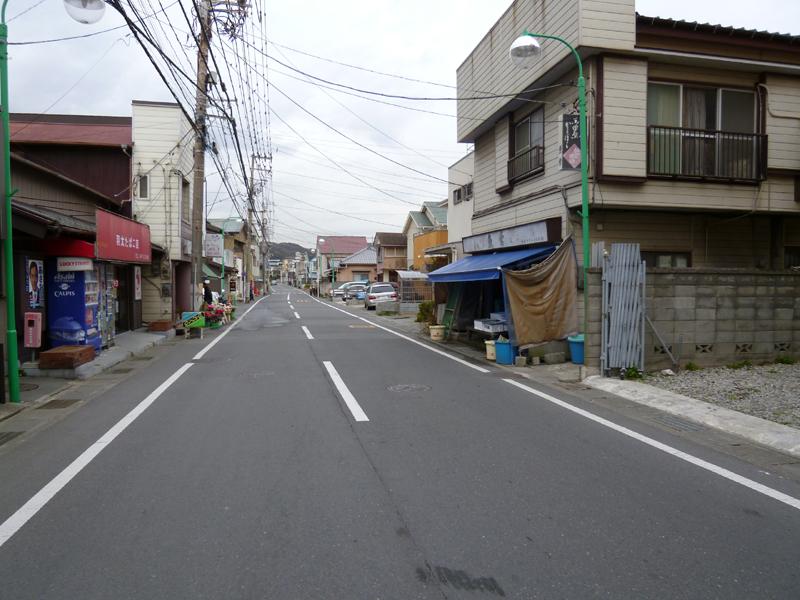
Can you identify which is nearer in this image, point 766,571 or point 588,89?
point 766,571

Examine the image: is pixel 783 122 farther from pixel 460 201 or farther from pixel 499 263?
pixel 460 201

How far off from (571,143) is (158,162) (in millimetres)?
15118

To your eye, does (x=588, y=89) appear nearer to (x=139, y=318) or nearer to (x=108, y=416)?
(x=108, y=416)

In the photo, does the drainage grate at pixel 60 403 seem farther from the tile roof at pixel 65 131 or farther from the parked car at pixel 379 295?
the parked car at pixel 379 295

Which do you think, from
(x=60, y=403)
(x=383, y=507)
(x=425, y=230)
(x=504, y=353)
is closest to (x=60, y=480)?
(x=383, y=507)

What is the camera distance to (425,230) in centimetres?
4497

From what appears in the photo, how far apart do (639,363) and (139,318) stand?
1727 centimetres

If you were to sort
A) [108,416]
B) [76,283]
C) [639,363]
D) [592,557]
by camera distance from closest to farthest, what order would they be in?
[592,557] < [108,416] < [639,363] < [76,283]

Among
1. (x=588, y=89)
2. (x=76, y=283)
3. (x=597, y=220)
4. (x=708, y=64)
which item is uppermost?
(x=708, y=64)

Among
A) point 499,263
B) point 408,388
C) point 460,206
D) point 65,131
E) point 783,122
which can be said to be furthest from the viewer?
point 460,206

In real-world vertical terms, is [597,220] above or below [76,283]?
above

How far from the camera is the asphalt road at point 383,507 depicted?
349 cm

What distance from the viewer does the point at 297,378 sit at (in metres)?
10.9

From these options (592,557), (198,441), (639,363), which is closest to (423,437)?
(198,441)
